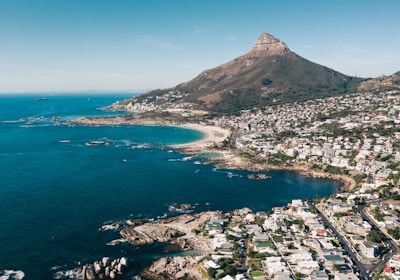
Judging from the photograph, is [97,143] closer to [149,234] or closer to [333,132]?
[149,234]

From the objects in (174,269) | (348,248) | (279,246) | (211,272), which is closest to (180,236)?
(174,269)

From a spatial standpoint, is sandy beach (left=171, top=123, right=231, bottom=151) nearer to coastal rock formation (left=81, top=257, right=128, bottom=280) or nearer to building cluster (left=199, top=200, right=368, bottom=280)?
building cluster (left=199, top=200, right=368, bottom=280)

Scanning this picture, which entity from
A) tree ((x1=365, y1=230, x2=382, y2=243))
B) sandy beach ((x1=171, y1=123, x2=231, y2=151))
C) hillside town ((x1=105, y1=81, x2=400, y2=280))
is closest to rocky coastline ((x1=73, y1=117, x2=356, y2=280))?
hillside town ((x1=105, y1=81, x2=400, y2=280))

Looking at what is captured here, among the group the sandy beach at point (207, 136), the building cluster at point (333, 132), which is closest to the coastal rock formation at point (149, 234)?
the building cluster at point (333, 132)

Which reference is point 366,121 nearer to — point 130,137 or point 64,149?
point 130,137

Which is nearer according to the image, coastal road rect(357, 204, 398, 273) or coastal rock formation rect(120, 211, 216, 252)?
coastal road rect(357, 204, 398, 273)
